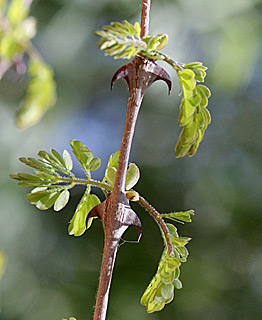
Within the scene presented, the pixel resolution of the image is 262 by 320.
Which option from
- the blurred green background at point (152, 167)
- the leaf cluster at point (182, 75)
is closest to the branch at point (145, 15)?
the leaf cluster at point (182, 75)

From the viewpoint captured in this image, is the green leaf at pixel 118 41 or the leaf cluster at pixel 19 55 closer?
the green leaf at pixel 118 41

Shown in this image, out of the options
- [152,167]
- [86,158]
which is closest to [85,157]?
[86,158]

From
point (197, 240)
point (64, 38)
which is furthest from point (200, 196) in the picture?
point (64, 38)

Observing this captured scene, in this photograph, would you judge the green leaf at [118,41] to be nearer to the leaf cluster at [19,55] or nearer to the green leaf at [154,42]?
the green leaf at [154,42]

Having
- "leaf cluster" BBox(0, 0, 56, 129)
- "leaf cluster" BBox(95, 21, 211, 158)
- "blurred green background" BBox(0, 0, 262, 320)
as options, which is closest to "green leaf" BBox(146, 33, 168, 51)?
"leaf cluster" BBox(95, 21, 211, 158)

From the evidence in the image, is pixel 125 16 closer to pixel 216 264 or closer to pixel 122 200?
pixel 216 264

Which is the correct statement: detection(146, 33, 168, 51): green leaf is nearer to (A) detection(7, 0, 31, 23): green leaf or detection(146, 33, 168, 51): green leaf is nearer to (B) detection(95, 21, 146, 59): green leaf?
(B) detection(95, 21, 146, 59): green leaf
